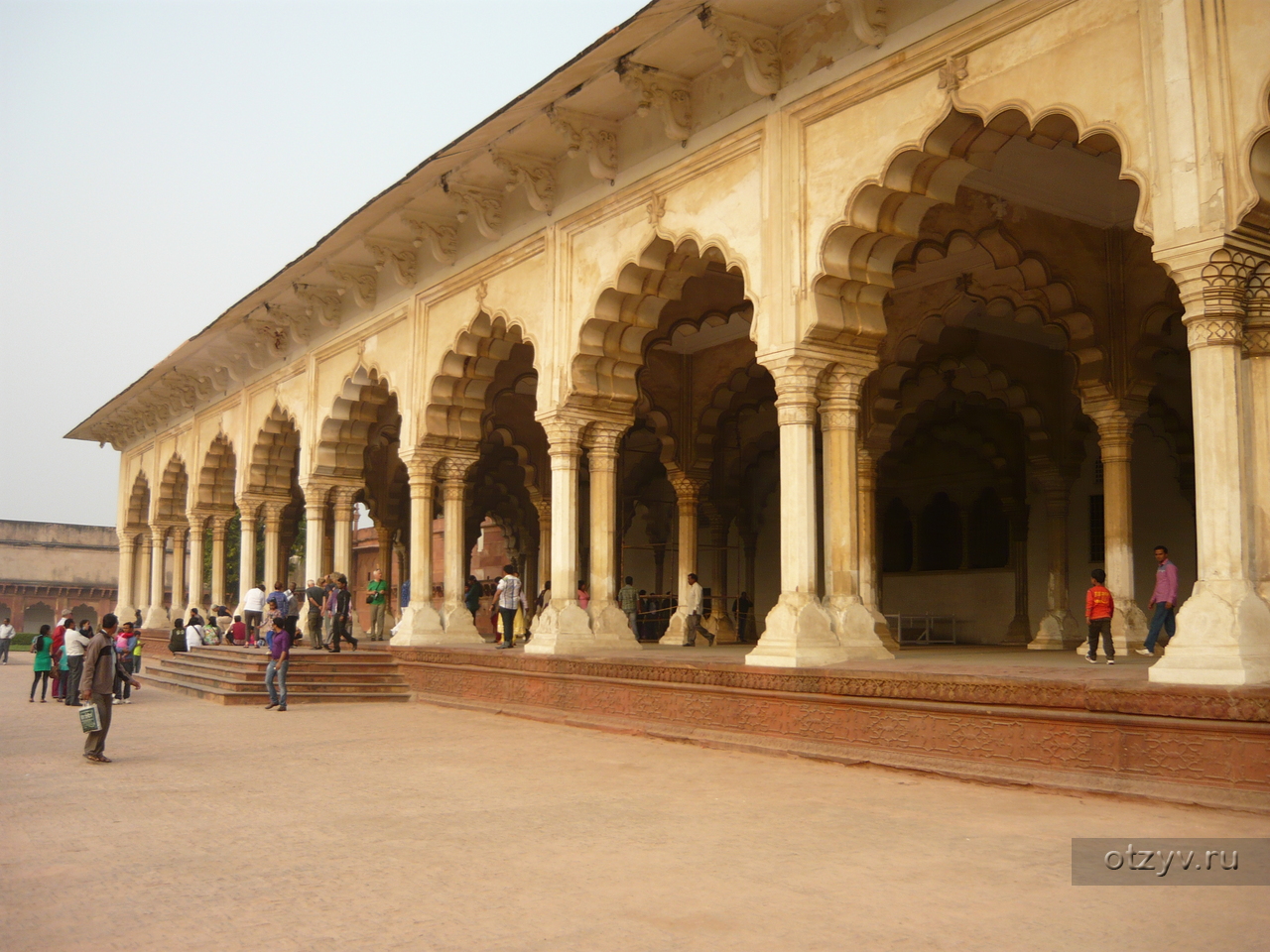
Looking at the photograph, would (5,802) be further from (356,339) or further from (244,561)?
(244,561)

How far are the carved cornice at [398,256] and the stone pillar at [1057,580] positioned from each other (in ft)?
27.7

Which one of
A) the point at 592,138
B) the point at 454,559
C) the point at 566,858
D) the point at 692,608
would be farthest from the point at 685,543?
the point at 566,858

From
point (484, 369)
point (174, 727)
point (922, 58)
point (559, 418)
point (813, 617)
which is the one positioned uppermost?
point (922, 58)

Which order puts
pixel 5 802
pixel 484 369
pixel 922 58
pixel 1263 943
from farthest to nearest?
pixel 484 369 < pixel 922 58 < pixel 5 802 < pixel 1263 943

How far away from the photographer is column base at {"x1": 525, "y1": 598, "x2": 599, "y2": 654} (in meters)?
11.7

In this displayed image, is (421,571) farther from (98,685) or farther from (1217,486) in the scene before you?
(1217,486)

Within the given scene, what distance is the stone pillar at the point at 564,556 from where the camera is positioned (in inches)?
463

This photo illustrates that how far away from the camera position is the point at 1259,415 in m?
6.92

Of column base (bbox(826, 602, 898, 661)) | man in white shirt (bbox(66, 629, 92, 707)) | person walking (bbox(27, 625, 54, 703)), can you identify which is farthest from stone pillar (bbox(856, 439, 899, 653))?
person walking (bbox(27, 625, 54, 703))

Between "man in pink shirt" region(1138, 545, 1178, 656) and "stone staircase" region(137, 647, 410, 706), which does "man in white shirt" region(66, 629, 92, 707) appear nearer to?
"stone staircase" region(137, 647, 410, 706)

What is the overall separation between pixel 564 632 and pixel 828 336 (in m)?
4.29

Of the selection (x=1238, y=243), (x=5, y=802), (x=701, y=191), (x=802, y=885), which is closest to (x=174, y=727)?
(x=5, y=802)

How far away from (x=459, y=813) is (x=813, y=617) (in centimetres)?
385

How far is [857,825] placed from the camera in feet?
18.6
